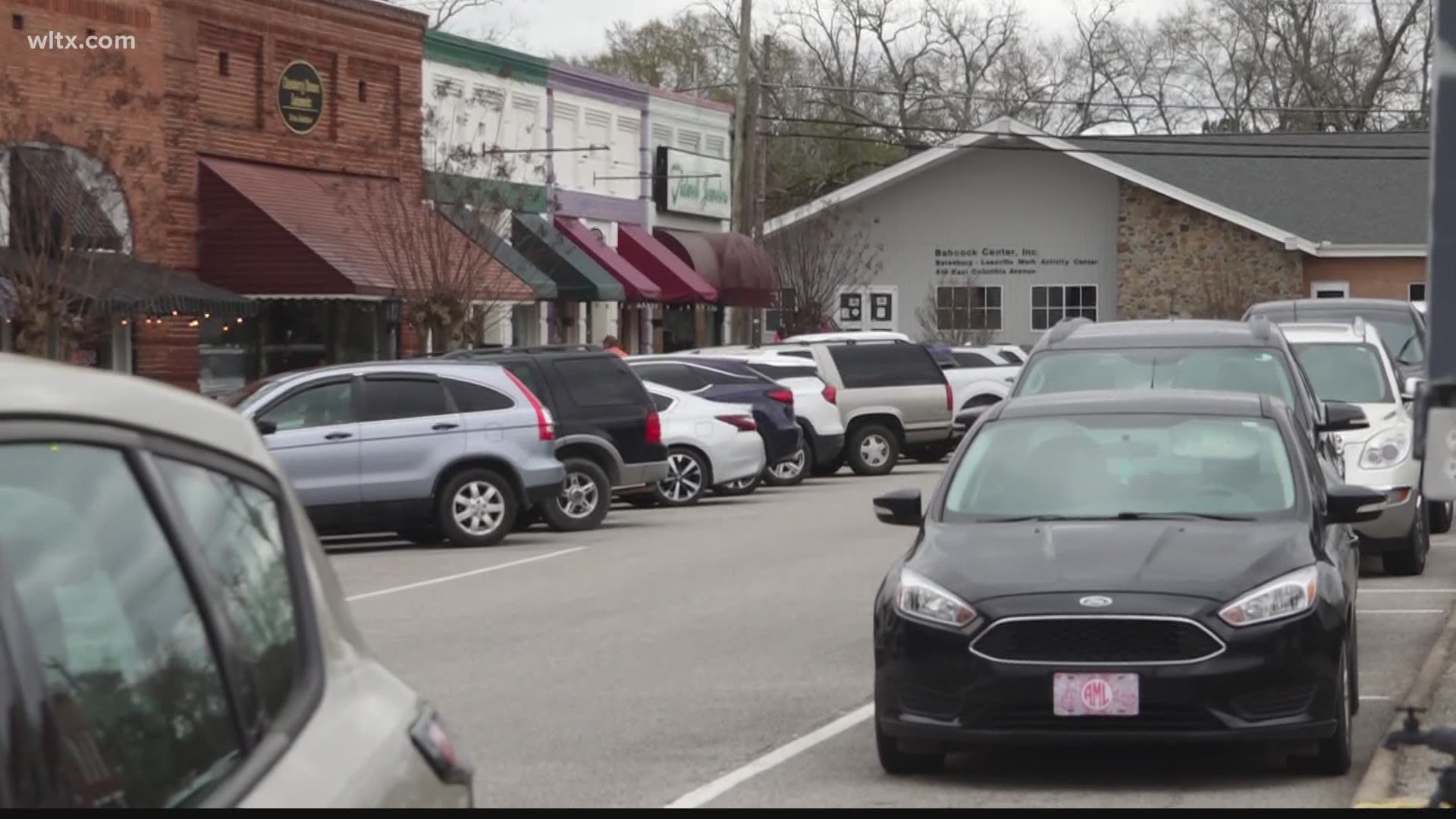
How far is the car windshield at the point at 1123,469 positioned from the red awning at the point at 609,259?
32.5 m

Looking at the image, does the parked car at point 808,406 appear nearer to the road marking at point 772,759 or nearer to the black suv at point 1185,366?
the black suv at point 1185,366

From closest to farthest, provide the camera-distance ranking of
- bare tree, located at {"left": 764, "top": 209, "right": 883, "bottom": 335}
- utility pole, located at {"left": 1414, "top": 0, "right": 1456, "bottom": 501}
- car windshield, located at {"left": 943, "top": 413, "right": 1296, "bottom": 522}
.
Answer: utility pole, located at {"left": 1414, "top": 0, "right": 1456, "bottom": 501} → car windshield, located at {"left": 943, "top": 413, "right": 1296, "bottom": 522} → bare tree, located at {"left": 764, "top": 209, "right": 883, "bottom": 335}

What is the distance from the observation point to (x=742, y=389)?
28.1m

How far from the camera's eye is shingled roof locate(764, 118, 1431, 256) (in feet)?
168

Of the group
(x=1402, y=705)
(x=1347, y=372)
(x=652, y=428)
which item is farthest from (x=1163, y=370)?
(x=652, y=428)

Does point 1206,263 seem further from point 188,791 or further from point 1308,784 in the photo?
point 188,791

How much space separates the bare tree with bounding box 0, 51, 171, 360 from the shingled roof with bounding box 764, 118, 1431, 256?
2394cm

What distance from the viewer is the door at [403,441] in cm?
2022

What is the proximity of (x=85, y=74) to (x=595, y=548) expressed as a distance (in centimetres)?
1265

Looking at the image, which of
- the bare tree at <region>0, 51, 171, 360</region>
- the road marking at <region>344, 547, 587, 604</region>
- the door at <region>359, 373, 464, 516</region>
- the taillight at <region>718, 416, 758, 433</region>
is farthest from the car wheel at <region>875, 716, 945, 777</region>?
the bare tree at <region>0, 51, 171, 360</region>

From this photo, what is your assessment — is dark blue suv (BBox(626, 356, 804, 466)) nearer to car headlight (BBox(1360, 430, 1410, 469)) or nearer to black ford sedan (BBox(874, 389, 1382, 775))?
car headlight (BBox(1360, 430, 1410, 469))

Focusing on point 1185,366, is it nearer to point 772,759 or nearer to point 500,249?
point 772,759

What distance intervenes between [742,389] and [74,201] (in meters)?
8.41

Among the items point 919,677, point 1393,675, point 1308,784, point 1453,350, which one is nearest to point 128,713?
point 1453,350
